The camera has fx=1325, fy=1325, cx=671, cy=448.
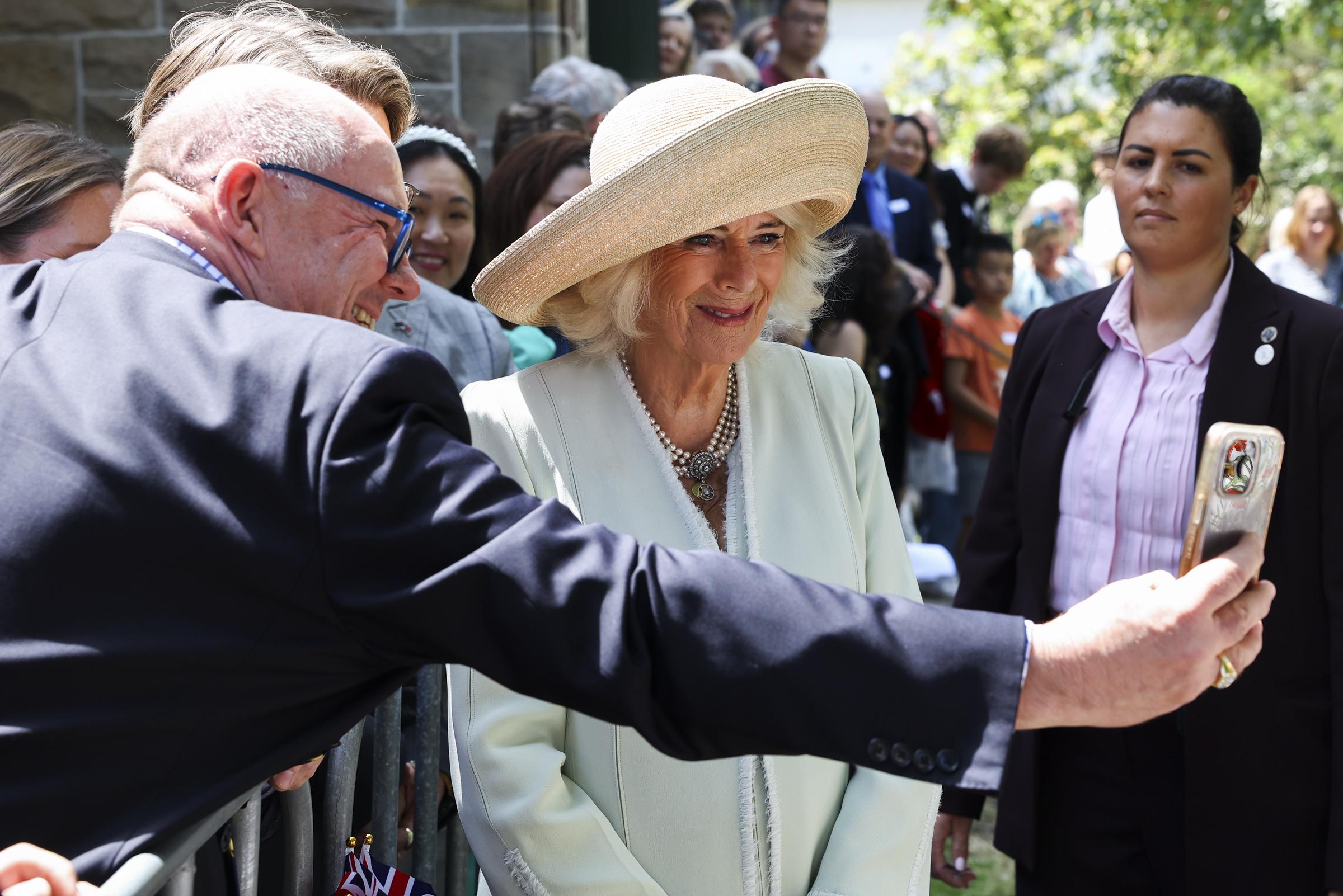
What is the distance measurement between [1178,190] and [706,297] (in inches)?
51.7

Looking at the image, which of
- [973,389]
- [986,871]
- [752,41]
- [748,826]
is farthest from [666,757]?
[752,41]

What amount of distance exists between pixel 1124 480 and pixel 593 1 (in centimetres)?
520

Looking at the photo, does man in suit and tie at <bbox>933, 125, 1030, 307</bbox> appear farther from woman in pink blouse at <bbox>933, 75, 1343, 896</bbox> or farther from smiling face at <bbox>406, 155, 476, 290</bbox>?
woman in pink blouse at <bbox>933, 75, 1343, 896</bbox>

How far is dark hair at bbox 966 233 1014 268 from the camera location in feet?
24.0

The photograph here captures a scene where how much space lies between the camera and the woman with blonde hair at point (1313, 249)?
8672 mm

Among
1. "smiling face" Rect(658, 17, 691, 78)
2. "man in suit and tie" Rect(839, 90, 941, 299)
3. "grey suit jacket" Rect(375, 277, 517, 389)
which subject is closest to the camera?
"grey suit jacket" Rect(375, 277, 517, 389)

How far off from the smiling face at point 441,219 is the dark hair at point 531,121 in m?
0.78

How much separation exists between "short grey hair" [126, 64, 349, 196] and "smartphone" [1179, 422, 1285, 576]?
1.12 m

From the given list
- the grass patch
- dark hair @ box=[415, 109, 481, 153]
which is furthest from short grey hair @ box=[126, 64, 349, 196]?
the grass patch

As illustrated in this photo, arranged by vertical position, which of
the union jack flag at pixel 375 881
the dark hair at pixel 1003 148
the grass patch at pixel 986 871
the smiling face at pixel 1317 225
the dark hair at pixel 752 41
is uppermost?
the dark hair at pixel 752 41

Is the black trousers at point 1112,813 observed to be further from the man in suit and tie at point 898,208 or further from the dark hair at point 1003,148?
the dark hair at point 1003,148

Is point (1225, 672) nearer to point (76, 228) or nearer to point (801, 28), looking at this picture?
point (76, 228)

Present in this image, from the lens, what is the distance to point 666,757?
7.08 ft

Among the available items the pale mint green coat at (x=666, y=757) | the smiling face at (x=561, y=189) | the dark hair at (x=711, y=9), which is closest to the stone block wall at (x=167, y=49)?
the smiling face at (x=561, y=189)
